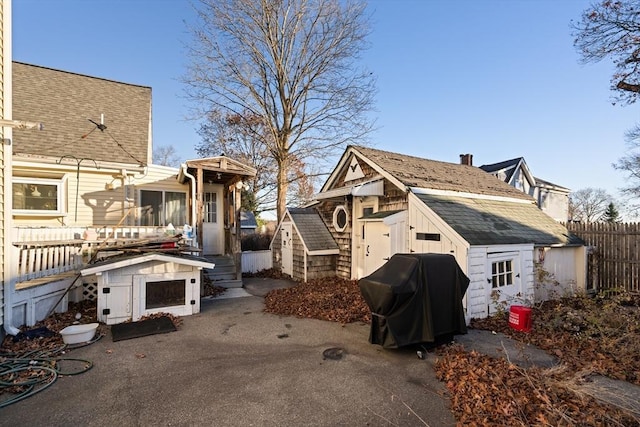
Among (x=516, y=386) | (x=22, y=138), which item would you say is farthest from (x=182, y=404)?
(x=22, y=138)

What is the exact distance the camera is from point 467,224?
7.15 metres

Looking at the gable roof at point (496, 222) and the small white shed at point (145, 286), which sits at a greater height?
the gable roof at point (496, 222)

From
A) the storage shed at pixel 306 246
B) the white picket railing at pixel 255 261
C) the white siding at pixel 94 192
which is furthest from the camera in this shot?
the white picket railing at pixel 255 261

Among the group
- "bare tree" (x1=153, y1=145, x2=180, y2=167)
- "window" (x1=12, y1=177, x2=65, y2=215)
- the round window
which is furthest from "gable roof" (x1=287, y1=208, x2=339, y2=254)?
"bare tree" (x1=153, y1=145, x2=180, y2=167)

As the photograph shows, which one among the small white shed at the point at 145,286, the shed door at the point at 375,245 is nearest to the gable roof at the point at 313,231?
the shed door at the point at 375,245

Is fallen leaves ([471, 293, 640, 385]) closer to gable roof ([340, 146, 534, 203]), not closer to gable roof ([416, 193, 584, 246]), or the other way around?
gable roof ([416, 193, 584, 246])

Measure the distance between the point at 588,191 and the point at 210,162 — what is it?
2035 inches

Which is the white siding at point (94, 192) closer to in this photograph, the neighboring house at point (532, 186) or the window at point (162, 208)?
the window at point (162, 208)

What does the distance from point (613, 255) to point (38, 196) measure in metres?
18.2

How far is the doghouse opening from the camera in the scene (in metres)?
6.55

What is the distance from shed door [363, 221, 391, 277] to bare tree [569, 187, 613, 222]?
42.9 metres

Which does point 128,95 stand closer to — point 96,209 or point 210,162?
point 96,209

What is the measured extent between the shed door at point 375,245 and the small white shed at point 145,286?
193 inches

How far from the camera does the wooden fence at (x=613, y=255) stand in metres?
9.02
